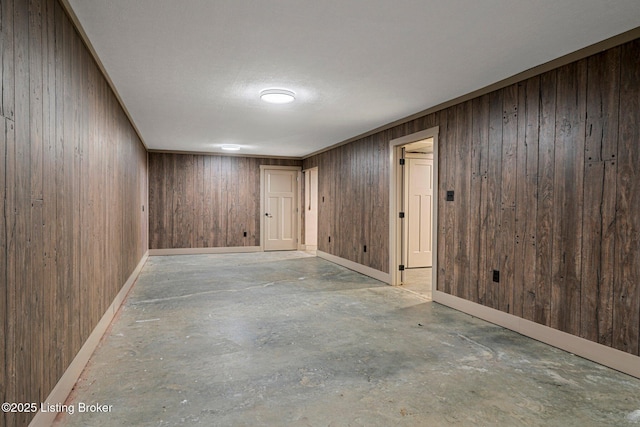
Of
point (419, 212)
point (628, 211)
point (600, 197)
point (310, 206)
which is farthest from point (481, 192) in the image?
point (310, 206)

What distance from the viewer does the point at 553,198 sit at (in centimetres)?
302

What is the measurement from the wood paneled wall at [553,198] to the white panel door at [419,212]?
1997 millimetres

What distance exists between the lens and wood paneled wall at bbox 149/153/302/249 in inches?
323

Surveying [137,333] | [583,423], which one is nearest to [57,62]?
[137,333]

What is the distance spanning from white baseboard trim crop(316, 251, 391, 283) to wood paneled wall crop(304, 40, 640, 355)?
125 cm

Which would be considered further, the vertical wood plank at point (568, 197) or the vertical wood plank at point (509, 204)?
the vertical wood plank at point (509, 204)

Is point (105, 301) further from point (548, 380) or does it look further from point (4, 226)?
point (548, 380)

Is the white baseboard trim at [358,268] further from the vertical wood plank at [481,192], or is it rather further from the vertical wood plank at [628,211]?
the vertical wood plank at [628,211]

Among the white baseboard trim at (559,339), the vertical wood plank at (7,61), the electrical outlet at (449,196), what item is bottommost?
the white baseboard trim at (559,339)

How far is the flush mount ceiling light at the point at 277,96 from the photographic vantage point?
375cm

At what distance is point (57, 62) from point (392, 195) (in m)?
4.17

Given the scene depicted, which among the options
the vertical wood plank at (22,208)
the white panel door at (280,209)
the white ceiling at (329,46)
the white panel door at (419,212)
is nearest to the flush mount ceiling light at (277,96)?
the white ceiling at (329,46)

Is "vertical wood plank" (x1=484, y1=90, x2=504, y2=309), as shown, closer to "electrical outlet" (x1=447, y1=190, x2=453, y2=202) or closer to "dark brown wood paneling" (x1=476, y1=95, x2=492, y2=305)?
"dark brown wood paneling" (x1=476, y1=95, x2=492, y2=305)

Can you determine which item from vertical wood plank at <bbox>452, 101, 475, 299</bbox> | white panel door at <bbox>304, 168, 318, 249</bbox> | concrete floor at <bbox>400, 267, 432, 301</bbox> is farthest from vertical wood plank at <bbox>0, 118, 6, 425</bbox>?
white panel door at <bbox>304, 168, 318, 249</bbox>
